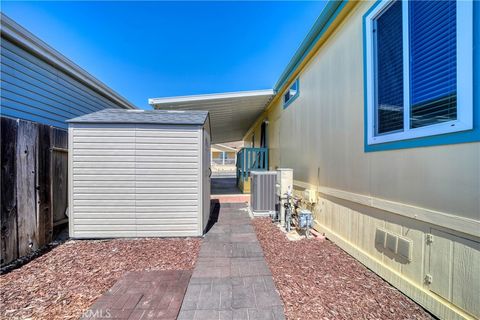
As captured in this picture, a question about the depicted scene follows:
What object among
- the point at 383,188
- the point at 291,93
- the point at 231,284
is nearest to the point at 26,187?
the point at 231,284

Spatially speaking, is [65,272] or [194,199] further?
[194,199]

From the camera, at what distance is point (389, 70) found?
2617 millimetres

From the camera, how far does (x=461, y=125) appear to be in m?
1.76

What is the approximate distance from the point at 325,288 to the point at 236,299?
1059 millimetres

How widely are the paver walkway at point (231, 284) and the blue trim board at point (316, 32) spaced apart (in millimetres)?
4279

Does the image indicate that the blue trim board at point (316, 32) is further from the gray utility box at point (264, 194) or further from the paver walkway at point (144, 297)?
the paver walkway at point (144, 297)

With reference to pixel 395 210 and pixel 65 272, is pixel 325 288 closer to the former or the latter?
pixel 395 210

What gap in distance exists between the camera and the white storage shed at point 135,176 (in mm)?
3834

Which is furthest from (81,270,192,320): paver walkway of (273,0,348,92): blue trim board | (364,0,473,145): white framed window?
(273,0,348,92): blue trim board

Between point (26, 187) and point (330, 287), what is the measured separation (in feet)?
15.0

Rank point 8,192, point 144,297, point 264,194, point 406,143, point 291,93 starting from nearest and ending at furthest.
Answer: point 144,297
point 406,143
point 8,192
point 264,194
point 291,93

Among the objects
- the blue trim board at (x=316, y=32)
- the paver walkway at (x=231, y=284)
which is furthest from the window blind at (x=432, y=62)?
the paver walkway at (x=231, y=284)

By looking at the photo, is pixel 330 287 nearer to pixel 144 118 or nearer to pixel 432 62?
pixel 432 62

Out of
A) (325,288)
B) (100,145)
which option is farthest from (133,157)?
(325,288)
